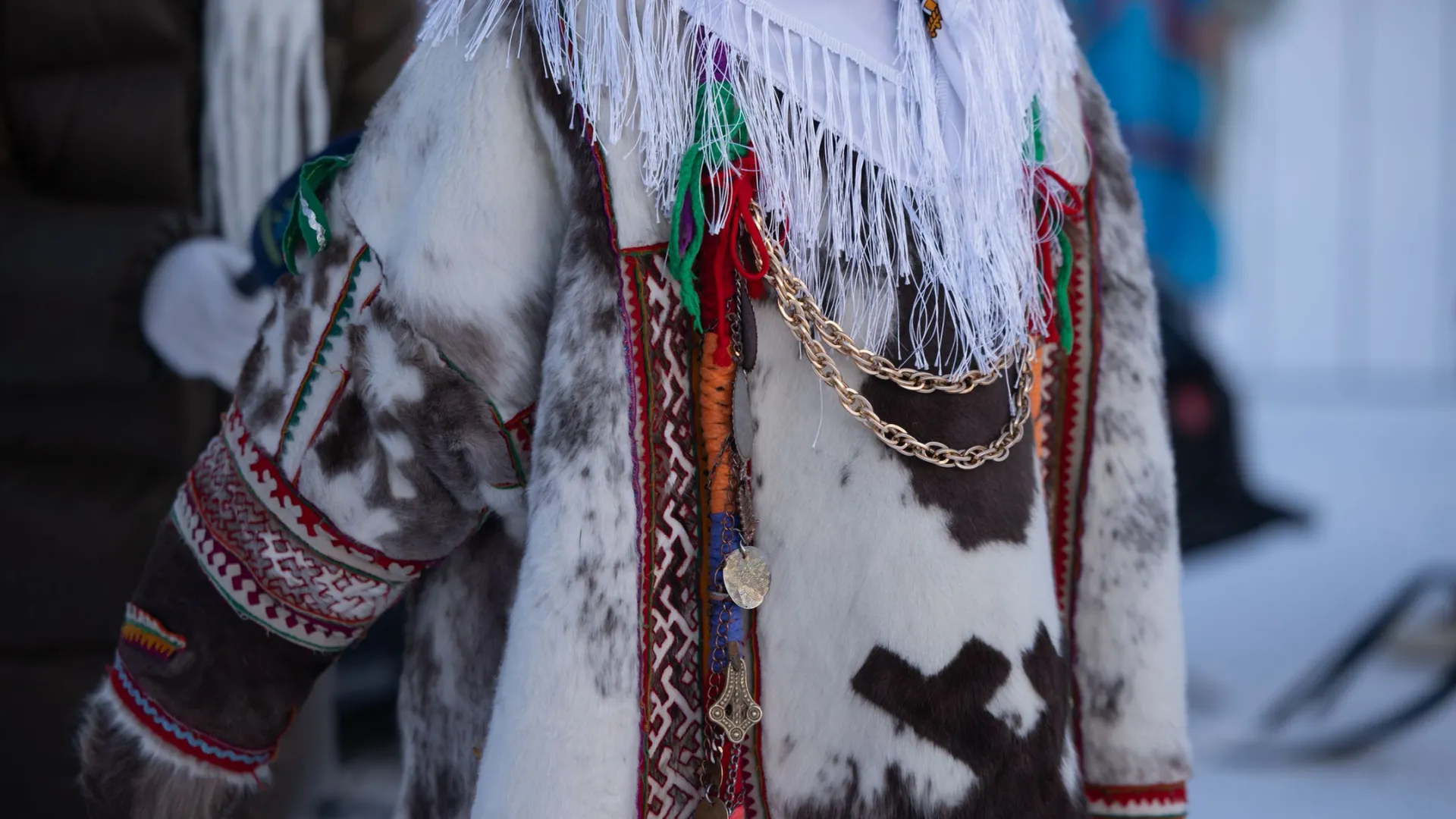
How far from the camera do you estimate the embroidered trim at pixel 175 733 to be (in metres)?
0.65

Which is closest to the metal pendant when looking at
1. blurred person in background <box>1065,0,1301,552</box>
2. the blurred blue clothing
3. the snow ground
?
the snow ground

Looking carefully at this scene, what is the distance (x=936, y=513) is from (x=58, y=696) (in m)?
0.91

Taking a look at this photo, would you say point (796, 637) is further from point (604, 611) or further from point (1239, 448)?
point (1239, 448)

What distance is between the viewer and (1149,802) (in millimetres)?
682

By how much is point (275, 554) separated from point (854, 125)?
368 mm

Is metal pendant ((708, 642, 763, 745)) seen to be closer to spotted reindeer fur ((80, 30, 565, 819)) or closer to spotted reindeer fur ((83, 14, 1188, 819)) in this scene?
spotted reindeer fur ((83, 14, 1188, 819))

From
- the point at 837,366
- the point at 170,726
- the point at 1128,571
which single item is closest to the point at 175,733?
the point at 170,726

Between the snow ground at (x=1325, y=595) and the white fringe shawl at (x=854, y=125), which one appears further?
the snow ground at (x=1325, y=595)

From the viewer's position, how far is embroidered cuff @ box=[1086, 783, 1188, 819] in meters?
0.68

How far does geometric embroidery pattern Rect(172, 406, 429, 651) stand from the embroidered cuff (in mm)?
416

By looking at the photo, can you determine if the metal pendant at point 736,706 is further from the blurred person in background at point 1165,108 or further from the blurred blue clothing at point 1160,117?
the blurred blue clothing at point 1160,117

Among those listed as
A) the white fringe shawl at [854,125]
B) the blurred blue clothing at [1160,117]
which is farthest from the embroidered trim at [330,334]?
the blurred blue clothing at [1160,117]

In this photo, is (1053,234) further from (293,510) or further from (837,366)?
(293,510)

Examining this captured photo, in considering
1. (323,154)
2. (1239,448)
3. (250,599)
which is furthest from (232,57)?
(1239,448)
